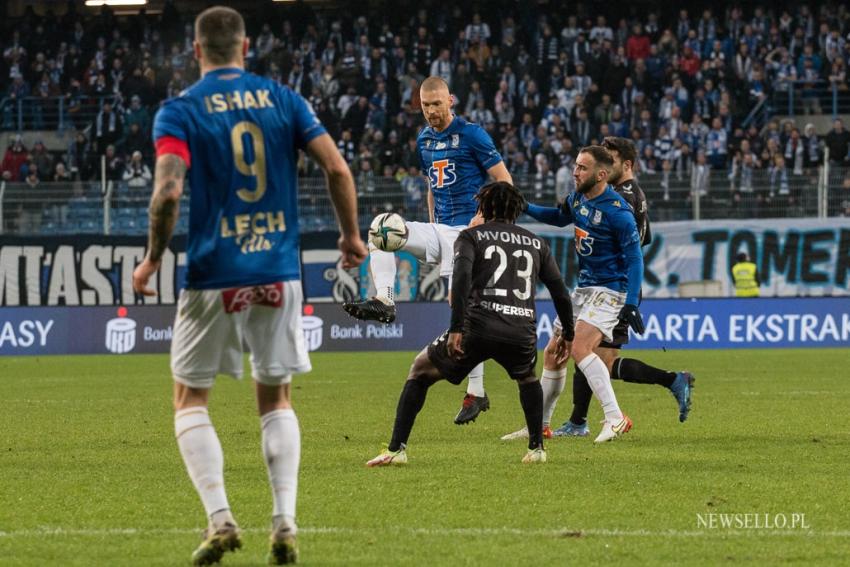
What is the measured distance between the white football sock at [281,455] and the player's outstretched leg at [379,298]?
419 centimetres

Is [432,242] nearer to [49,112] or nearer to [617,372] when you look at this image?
[617,372]

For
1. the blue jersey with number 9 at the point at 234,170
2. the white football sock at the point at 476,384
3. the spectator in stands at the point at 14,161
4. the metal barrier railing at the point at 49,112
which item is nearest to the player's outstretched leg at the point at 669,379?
the white football sock at the point at 476,384

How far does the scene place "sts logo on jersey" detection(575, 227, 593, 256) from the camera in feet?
34.1

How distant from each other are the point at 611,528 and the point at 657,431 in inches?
188

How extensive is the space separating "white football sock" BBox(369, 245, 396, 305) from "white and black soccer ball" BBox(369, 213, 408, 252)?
253mm

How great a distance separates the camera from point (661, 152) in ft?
100

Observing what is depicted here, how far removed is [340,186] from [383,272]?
15.5ft

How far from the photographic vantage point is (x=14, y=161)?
31625 mm

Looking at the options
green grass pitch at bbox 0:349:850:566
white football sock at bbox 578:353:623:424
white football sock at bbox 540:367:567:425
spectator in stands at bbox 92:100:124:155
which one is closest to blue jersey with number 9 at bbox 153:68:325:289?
green grass pitch at bbox 0:349:850:566

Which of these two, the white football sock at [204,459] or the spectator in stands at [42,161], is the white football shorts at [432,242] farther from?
the spectator in stands at [42,161]

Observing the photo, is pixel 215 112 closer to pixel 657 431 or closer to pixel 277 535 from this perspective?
pixel 277 535

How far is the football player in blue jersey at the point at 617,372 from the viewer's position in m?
10.6

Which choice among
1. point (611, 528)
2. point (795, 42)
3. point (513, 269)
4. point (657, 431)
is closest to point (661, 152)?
point (795, 42)

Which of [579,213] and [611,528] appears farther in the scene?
[579,213]
